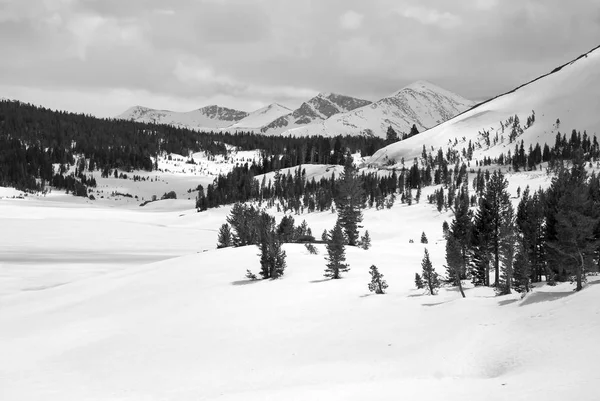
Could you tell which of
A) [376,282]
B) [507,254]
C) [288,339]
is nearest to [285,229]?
[376,282]

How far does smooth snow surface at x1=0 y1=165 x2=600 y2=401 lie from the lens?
465 inches

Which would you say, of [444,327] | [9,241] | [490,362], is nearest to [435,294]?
[444,327]

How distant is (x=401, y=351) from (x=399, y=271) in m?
19.5

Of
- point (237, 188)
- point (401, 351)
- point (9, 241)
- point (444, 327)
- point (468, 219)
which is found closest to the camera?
point (401, 351)

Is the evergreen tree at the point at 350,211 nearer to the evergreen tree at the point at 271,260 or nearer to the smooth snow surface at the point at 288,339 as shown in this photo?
the smooth snow surface at the point at 288,339

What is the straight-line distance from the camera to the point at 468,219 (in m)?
40.8

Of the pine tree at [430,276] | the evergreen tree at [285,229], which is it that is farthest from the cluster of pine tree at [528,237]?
the evergreen tree at [285,229]

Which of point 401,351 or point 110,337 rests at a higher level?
point 401,351

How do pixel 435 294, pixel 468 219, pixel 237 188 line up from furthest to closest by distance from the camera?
pixel 237 188 → pixel 468 219 → pixel 435 294

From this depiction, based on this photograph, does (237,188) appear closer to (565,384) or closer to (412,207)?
(412,207)

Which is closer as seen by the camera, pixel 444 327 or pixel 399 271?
pixel 444 327

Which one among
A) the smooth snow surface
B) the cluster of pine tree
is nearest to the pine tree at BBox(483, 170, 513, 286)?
the cluster of pine tree

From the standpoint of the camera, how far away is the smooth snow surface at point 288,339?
11.8 meters

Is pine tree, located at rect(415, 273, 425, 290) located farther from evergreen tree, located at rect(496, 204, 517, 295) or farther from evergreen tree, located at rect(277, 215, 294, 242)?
evergreen tree, located at rect(277, 215, 294, 242)
